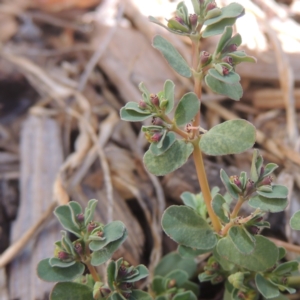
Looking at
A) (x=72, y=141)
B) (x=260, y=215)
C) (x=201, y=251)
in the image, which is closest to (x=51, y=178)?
(x=72, y=141)

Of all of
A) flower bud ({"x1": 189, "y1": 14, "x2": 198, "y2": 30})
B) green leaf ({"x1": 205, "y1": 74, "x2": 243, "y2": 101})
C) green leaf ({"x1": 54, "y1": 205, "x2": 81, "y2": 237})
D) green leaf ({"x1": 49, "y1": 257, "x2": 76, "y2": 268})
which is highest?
flower bud ({"x1": 189, "y1": 14, "x2": 198, "y2": 30})

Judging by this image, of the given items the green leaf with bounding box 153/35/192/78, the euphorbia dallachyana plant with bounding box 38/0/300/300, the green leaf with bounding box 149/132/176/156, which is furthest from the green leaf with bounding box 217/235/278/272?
the green leaf with bounding box 153/35/192/78

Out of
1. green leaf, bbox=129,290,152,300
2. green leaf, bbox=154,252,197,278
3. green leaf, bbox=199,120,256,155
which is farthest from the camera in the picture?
green leaf, bbox=154,252,197,278

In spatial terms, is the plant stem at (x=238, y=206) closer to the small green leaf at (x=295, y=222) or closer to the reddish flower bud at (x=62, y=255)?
the small green leaf at (x=295, y=222)

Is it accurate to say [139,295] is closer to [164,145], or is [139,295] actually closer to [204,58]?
[164,145]

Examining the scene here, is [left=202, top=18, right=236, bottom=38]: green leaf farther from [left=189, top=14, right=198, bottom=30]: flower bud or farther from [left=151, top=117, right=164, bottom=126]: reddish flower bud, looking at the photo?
[left=151, top=117, right=164, bottom=126]: reddish flower bud
